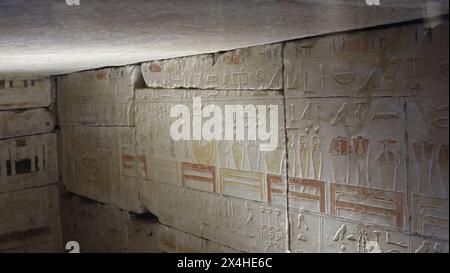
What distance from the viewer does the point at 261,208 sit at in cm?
360

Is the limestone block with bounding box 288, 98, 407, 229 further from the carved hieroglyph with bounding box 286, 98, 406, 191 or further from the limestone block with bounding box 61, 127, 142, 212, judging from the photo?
the limestone block with bounding box 61, 127, 142, 212

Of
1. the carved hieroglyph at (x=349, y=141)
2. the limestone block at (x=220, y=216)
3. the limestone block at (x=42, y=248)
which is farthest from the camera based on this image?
the limestone block at (x=42, y=248)

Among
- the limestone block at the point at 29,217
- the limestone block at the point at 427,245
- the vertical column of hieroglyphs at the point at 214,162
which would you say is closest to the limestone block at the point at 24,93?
the limestone block at the point at 29,217

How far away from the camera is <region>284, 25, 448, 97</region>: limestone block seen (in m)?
2.63

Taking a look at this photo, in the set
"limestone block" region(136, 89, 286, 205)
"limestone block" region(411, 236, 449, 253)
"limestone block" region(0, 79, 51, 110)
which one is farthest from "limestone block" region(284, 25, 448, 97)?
"limestone block" region(0, 79, 51, 110)

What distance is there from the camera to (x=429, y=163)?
8.69ft

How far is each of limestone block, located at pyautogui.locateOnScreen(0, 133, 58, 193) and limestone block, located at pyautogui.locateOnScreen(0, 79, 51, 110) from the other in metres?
0.34

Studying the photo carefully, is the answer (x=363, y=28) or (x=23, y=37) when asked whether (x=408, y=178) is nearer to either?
(x=363, y=28)

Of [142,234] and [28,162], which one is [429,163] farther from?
[28,162]

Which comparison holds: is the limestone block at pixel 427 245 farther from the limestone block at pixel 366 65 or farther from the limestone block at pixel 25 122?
the limestone block at pixel 25 122

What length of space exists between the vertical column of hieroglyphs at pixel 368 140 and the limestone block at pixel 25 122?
3.30 m

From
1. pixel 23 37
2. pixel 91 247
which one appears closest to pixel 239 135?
pixel 23 37

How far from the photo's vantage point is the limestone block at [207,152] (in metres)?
3.52

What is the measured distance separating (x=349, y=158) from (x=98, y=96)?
2920 mm
